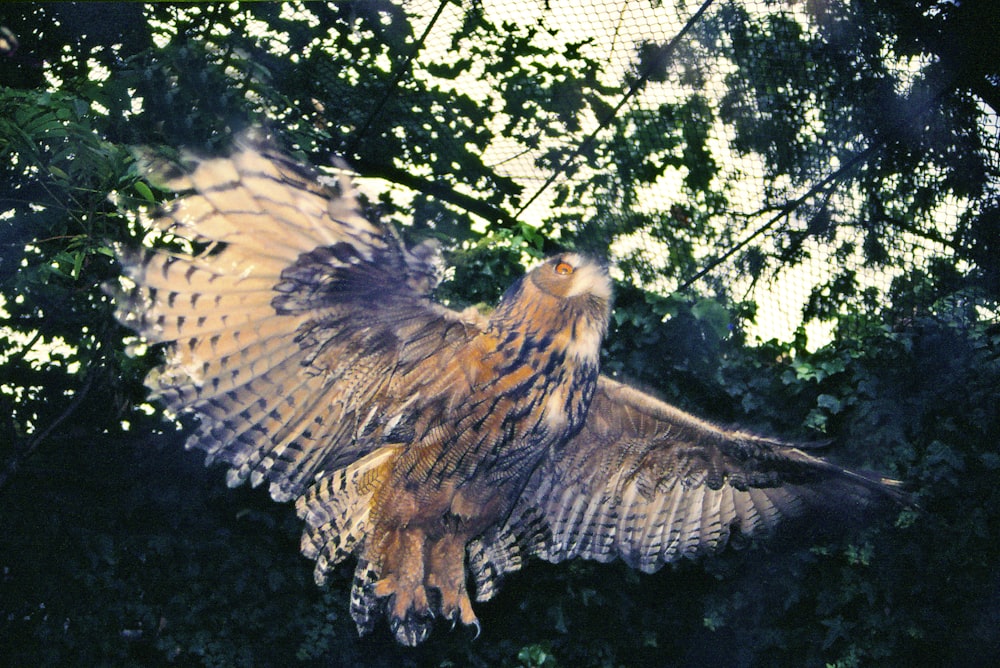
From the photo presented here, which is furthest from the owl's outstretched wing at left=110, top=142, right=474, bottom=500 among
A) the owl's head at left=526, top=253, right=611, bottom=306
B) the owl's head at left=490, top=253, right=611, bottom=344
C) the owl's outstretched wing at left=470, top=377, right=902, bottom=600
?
the owl's outstretched wing at left=470, top=377, right=902, bottom=600

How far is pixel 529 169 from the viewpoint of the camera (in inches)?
118

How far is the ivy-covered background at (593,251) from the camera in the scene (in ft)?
8.08

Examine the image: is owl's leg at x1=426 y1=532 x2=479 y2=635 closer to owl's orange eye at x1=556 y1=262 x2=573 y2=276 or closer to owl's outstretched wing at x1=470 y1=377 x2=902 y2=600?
owl's outstretched wing at x1=470 y1=377 x2=902 y2=600

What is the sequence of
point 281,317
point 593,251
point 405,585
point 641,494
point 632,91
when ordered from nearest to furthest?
point 281,317 < point 405,585 < point 632,91 < point 641,494 < point 593,251

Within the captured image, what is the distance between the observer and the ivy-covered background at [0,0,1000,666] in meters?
2.46

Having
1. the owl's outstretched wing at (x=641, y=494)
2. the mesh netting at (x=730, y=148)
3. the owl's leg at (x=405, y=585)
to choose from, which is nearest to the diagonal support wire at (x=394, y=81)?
the mesh netting at (x=730, y=148)

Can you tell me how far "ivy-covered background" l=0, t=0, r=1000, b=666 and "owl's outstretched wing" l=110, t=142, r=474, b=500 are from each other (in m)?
0.29

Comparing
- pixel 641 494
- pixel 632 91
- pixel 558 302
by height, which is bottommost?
pixel 641 494

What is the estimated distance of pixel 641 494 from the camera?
284cm

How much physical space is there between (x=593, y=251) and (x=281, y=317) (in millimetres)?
1317

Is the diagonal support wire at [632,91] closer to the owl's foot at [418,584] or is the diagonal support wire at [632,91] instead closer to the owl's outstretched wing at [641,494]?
the owl's outstretched wing at [641,494]

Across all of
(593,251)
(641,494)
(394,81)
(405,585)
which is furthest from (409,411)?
(394,81)

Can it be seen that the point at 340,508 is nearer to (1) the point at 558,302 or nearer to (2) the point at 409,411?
(2) the point at 409,411

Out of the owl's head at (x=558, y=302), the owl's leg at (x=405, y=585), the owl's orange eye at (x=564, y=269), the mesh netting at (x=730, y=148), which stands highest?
the mesh netting at (x=730, y=148)
